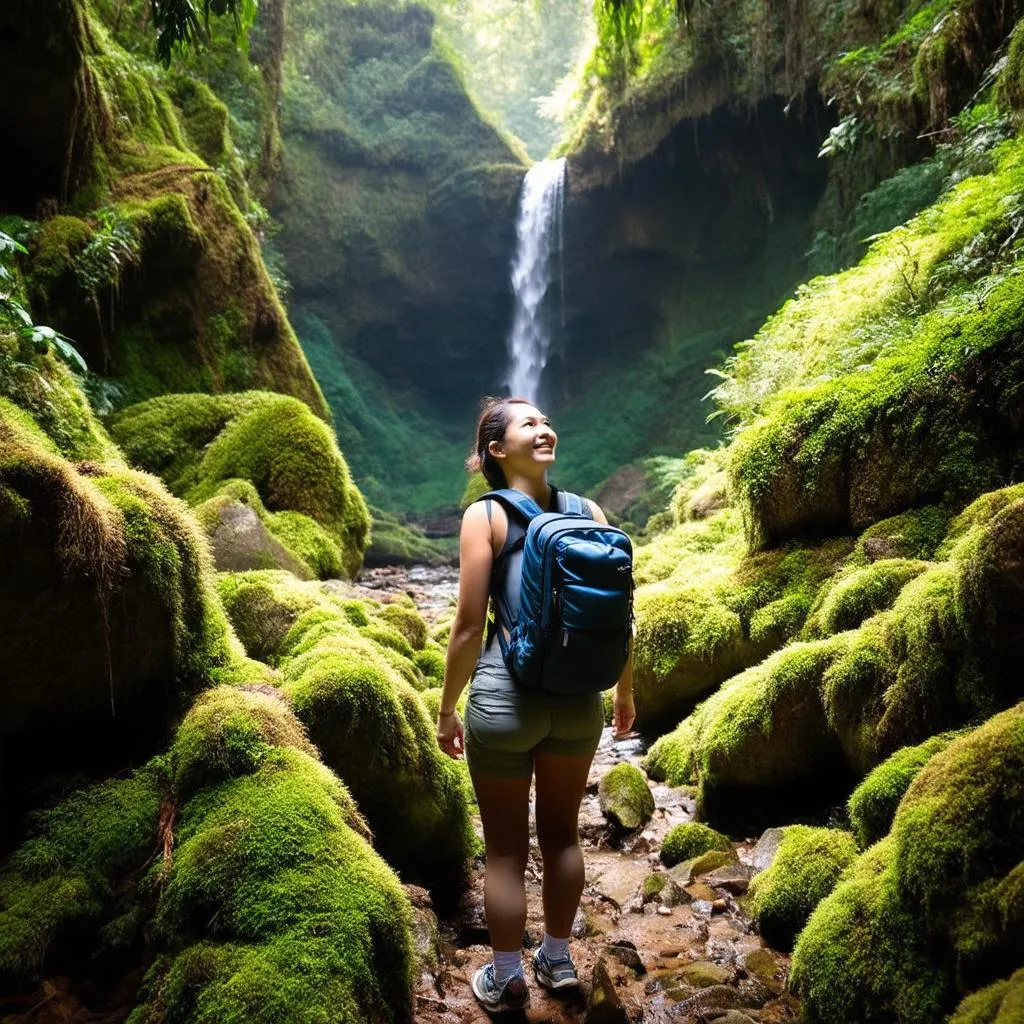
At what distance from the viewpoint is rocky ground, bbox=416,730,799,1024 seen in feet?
7.77

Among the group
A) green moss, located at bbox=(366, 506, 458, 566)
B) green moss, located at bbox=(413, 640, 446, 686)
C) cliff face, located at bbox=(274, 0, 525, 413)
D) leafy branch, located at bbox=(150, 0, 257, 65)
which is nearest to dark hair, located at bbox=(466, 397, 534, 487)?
leafy branch, located at bbox=(150, 0, 257, 65)

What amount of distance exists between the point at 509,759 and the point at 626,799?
6.48 feet

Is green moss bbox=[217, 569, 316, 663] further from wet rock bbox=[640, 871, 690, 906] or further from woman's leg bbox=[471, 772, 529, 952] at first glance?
wet rock bbox=[640, 871, 690, 906]

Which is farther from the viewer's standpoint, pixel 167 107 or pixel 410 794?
pixel 167 107

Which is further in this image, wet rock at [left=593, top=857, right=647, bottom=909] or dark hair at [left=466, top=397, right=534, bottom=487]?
wet rock at [left=593, top=857, right=647, bottom=909]

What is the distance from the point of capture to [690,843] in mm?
3572

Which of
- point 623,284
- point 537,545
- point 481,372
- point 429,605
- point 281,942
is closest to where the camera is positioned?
point 281,942

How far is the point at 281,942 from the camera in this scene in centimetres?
192

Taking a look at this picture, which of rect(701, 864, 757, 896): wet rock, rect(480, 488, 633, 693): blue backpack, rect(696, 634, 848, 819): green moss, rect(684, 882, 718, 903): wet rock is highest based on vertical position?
rect(480, 488, 633, 693): blue backpack

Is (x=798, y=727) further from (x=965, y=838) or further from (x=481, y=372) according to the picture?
(x=481, y=372)

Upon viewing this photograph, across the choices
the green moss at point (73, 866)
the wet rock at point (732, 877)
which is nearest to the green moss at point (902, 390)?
the wet rock at point (732, 877)

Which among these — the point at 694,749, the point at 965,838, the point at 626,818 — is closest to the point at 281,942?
the point at 965,838

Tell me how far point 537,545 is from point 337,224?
87.9 ft

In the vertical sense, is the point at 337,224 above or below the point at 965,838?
above
